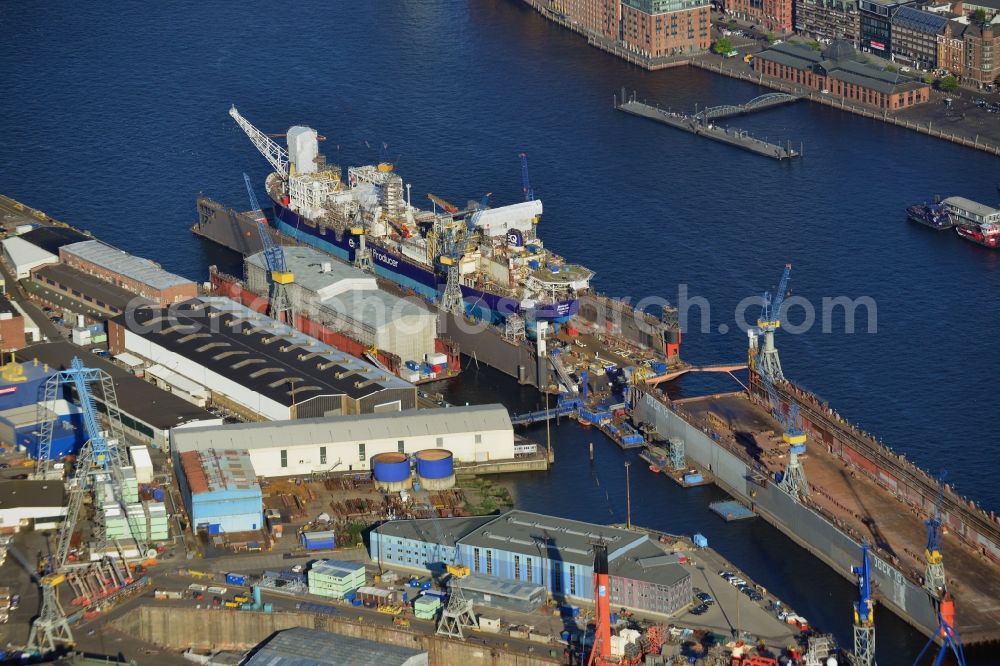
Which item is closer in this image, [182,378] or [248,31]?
[182,378]

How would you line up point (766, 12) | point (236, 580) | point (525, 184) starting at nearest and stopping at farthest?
point (236, 580), point (525, 184), point (766, 12)

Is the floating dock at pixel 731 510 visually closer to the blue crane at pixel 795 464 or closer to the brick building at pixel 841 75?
the blue crane at pixel 795 464

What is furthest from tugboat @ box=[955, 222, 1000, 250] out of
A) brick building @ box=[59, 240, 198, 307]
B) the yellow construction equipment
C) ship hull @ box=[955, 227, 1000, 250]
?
the yellow construction equipment

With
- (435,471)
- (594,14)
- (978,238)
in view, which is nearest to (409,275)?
(435,471)

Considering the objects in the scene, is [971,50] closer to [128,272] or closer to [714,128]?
[714,128]

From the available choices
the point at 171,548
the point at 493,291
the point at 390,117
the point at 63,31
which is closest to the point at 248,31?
the point at 63,31

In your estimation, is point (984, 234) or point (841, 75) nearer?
point (984, 234)

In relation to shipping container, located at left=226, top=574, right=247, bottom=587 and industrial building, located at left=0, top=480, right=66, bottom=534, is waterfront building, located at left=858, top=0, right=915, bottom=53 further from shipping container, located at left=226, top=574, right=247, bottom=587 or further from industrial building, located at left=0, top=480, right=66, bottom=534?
shipping container, located at left=226, top=574, right=247, bottom=587

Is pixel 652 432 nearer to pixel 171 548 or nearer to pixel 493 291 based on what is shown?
pixel 493 291
